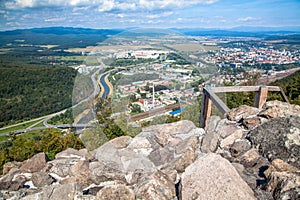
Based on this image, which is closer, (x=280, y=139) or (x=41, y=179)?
(x=280, y=139)

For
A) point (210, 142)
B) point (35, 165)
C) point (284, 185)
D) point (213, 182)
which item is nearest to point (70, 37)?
point (35, 165)

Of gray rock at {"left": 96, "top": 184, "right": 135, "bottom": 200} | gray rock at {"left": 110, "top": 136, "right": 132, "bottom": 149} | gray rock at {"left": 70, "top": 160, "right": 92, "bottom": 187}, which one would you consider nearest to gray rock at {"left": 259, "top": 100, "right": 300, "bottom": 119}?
gray rock at {"left": 110, "top": 136, "right": 132, "bottom": 149}

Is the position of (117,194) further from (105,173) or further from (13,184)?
(13,184)

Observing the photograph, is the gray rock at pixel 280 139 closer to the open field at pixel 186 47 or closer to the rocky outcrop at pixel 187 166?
the rocky outcrop at pixel 187 166

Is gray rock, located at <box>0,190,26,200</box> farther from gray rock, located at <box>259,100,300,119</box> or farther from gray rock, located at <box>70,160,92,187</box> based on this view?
gray rock, located at <box>259,100,300,119</box>

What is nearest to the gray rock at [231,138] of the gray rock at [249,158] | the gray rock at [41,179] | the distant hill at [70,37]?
the gray rock at [249,158]

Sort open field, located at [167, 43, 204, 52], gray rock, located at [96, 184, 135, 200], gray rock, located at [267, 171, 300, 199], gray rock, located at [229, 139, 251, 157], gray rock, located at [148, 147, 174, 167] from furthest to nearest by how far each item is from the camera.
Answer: open field, located at [167, 43, 204, 52]
gray rock, located at [148, 147, 174, 167]
gray rock, located at [229, 139, 251, 157]
gray rock, located at [96, 184, 135, 200]
gray rock, located at [267, 171, 300, 199]

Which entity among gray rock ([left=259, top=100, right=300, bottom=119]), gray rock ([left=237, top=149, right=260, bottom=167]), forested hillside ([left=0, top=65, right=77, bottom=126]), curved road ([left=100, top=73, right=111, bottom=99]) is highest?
curved road ([left=100, top=73, right=111, bottom=99])

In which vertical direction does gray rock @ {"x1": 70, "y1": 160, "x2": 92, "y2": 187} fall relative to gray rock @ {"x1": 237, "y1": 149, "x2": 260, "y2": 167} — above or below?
below
